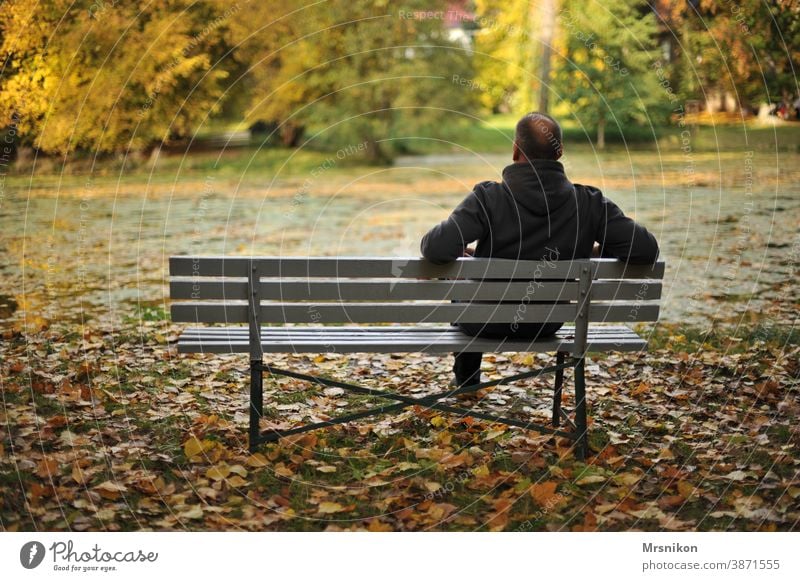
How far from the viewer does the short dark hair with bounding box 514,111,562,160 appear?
4.27 meters

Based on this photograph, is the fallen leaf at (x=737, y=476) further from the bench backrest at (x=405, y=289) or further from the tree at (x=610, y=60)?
the tree at (x=610, y=60)

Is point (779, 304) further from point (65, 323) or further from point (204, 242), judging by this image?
point (204, 242)

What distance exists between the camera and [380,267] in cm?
401

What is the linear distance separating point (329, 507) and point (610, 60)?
1816cm

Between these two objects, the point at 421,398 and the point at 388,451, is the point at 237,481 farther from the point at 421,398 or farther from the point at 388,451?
the point at 421,398

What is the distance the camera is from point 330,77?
21.9 metres

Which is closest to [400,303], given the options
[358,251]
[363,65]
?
[358,251]

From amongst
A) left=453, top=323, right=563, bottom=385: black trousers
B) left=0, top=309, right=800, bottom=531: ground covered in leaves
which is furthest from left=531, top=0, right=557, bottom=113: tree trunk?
left=453, top=323, right=563, bottom=385: black trousers

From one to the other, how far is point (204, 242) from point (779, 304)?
7.40 m

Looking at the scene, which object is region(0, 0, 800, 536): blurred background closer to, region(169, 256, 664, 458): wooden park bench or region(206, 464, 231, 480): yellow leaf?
region(206, 464, 231, 480): yellow leaf

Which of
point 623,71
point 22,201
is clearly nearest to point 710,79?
point 623,71

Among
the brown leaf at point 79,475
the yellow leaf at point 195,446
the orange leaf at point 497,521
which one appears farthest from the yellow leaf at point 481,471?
the brown leaf at point 79,475

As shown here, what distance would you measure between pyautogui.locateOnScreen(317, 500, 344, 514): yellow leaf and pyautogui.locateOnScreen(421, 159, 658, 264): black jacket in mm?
1302

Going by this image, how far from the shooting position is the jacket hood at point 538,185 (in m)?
4.26
